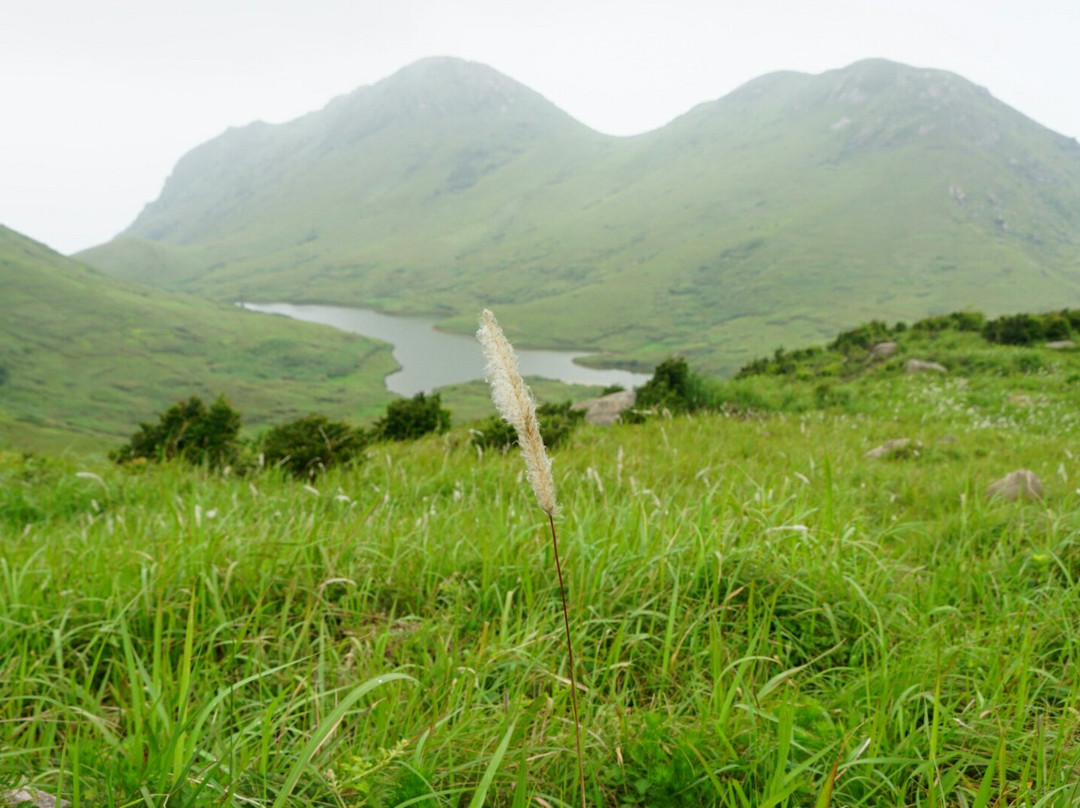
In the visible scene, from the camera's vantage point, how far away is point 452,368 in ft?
600

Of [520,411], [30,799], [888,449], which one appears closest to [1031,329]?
[888,449]

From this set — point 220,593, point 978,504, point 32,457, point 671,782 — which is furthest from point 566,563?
point 32,457

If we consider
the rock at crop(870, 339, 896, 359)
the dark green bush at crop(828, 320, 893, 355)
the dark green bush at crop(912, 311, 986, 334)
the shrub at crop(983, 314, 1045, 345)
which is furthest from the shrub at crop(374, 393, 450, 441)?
the dark green bush at crop(912, 311, 986, 334)

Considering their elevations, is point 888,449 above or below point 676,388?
below

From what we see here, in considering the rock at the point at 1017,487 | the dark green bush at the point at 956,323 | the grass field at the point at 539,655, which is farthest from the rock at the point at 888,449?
the dark green bush at the point at 956,323

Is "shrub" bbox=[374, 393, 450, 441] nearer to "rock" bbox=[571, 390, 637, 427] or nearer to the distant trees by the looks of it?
the distant trees

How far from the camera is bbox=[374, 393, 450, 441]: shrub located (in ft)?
42.2

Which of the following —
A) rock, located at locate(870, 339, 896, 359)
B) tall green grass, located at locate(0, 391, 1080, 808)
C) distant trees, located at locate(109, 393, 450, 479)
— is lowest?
tall green grass, located at locate(0, 391, 1080, 808)

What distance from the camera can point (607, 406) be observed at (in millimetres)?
15289

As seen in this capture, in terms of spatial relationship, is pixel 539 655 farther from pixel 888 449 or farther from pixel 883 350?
pixel 883 350

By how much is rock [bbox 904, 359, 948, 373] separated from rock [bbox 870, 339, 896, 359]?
2.08m

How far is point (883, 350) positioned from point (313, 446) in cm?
2037

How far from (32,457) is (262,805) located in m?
9.44

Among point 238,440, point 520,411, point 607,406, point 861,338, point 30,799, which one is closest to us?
point 520,411
